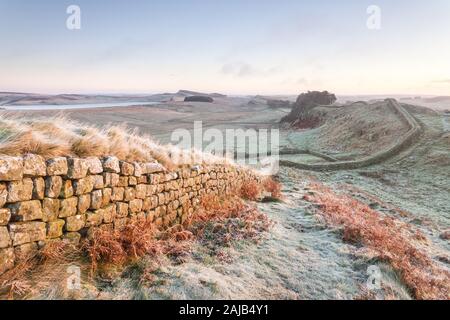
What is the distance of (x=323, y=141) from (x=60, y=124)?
4308 centimetres

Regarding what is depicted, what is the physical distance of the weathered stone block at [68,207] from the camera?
5562mm

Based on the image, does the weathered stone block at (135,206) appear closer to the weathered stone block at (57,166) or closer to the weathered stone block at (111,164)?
the weathered stone block at (111,164)

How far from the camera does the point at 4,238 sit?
4758 millimetres

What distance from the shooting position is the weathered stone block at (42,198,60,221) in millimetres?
5305

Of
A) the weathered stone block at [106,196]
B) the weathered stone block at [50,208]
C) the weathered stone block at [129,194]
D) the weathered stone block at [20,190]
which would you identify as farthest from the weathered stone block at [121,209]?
the weathered stone block at [20,190]

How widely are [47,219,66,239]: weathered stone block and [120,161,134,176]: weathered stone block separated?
1.64 m

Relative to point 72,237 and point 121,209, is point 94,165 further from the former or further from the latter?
point 72,237

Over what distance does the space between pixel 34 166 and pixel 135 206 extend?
252 centimetres

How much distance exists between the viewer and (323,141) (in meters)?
46.6

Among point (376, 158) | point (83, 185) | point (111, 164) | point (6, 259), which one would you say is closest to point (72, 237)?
point (83, 185)

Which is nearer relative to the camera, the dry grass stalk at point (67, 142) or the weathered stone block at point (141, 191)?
the dry grass stalk at point (67, 142)

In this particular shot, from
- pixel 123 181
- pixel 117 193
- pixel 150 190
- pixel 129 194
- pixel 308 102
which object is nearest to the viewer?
pixel 117 193

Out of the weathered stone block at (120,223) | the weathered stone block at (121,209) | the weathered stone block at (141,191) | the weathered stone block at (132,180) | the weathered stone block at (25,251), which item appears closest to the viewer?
the weathered stone block at (25,251)

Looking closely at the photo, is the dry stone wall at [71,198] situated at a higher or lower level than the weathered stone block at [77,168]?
lower
